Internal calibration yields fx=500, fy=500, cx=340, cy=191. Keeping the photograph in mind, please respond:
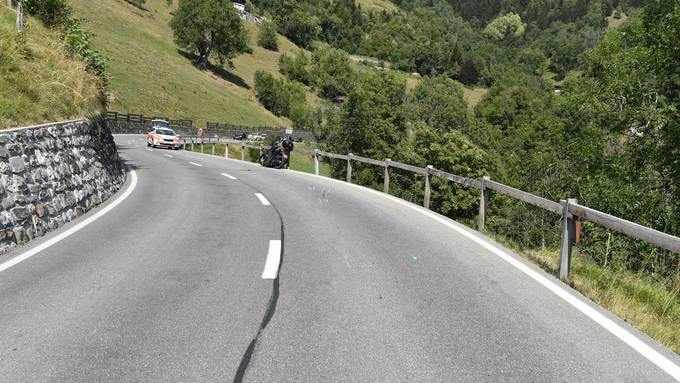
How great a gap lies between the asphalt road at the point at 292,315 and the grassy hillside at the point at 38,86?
377 centimetres

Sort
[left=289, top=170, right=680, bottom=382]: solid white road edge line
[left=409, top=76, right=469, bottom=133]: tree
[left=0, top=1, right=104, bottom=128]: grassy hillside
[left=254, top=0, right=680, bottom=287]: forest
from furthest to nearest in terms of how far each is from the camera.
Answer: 1. [left=409, top=76, right=469, bottom=133]: tree
2. [left=254, top=0, right=680, bottom=287]: forest
3. [left=0, top=1, right=104, bottom=128]: grassy hillside
4. [left=289, top=170, right=680, bottom=382]: solid white road edge line

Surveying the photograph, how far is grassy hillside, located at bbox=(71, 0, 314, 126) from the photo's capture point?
6856 centimetres

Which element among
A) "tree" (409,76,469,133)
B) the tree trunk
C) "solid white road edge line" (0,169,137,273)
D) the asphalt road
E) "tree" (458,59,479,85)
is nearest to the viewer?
the asphalt road

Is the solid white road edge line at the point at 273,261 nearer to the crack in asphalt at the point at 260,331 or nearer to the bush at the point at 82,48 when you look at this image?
the crack in asphalt at the point at 260,331

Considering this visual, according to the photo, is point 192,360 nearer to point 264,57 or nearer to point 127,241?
point 127,241

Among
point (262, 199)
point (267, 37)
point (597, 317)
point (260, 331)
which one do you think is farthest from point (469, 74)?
point (260, 331)

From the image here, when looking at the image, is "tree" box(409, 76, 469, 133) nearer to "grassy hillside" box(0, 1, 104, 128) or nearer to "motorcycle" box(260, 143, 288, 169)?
"motorcycle" box(260, 143, 288, 169)

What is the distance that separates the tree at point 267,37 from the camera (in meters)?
136

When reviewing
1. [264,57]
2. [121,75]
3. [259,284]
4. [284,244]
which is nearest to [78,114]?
[284,244]

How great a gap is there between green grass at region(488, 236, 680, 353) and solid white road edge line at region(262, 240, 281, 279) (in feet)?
11.7

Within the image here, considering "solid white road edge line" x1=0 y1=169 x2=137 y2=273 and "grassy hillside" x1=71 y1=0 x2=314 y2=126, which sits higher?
"grassy hillside" x1=71 y1=0 x2=314 y2=126

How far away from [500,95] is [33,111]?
124612mm

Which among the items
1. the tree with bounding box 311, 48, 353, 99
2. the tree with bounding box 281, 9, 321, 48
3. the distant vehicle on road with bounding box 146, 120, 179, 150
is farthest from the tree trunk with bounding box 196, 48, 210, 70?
the tree with bounding box 281, 9, 321, 48

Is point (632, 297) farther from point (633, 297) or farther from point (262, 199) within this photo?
point (262, 199)
